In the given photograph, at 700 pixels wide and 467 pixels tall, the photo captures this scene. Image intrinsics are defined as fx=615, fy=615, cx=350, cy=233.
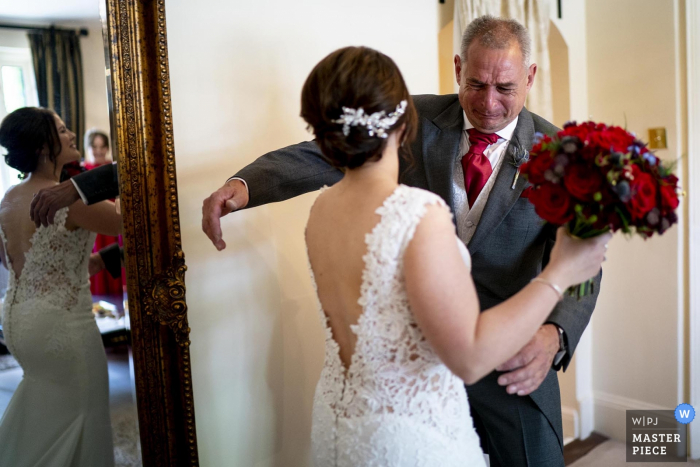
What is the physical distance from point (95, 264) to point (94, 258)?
0.8 inches

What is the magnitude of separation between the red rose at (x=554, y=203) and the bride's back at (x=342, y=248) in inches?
14.0

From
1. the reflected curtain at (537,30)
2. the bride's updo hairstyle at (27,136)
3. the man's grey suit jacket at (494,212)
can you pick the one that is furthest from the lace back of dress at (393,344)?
the reflected curtain at (537,30)

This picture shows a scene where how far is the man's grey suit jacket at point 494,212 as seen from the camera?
6.62 feet

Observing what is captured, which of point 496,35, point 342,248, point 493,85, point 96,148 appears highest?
point 496,35

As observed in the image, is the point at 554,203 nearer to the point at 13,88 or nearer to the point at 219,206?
the point at 219,206

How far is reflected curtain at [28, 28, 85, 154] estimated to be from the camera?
1.79m

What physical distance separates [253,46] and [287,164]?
0.64 meters

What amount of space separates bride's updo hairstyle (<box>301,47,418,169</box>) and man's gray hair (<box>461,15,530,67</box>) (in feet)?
2.87

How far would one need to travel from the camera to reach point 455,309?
4.07ft

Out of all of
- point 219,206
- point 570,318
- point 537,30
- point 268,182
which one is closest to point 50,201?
point 219,206

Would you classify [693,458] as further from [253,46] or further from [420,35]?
[253,46]

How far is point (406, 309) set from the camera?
1361mm

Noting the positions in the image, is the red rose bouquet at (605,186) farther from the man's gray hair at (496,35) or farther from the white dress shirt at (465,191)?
the man's gray hair at (496,35)

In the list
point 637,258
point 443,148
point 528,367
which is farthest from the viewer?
point 637,258
